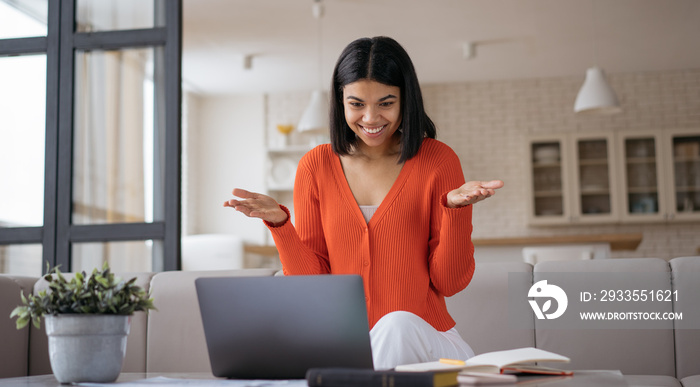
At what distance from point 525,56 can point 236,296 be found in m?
6.32

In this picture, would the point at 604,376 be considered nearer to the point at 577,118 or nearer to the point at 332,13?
the point at 332,13

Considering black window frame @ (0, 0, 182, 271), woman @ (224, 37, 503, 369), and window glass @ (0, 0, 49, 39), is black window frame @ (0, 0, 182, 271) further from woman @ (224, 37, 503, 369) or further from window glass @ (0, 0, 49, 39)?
woman @ (224, 37, 503, 369)

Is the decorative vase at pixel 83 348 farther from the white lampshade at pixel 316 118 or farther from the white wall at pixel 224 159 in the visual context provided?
the white wall at pixel 224 159

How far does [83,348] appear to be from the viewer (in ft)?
4.09

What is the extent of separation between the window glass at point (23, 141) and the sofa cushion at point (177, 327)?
3.26 feet

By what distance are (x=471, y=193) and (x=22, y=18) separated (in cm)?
259

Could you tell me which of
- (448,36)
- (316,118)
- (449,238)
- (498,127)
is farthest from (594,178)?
(449,238)

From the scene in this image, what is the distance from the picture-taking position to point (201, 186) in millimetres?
8281

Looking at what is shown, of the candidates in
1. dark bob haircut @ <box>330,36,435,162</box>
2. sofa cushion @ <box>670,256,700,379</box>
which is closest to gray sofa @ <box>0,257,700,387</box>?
sofa cushion @ <box>670,256,700,379</box>

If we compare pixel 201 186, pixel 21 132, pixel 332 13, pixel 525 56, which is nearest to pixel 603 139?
pixel 525 56

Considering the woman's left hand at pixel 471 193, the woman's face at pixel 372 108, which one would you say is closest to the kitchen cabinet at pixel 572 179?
the woman's face at pixel 372 108

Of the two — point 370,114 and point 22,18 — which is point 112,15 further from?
point 370,114

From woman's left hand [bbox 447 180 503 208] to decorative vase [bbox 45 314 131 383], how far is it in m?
0.71

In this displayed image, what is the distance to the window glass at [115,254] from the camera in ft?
9.83
